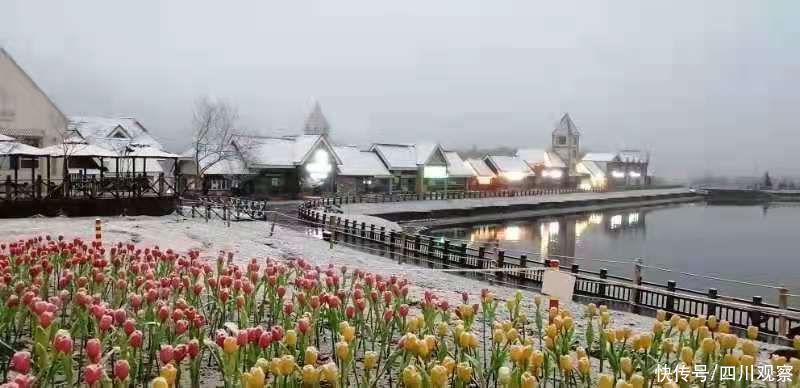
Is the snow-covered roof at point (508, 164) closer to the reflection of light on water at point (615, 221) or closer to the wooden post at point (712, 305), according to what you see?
the reflection of light on water at point (615, 221)

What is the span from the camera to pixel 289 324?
5277 millimetres

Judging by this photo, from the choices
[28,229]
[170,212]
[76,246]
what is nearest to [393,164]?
[170,212]

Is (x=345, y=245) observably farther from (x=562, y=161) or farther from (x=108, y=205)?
(x=562, y=161)

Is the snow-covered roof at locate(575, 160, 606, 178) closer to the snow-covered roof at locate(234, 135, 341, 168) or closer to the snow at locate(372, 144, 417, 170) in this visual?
the snow at locate(372, 144, 417, 170)

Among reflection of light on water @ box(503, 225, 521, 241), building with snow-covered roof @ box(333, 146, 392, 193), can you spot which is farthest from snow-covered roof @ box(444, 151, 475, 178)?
reflection of light on water @ box(503, 225, 521, 241)

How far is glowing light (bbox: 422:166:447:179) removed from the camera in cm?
6981

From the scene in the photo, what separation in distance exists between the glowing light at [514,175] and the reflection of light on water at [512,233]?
109ft

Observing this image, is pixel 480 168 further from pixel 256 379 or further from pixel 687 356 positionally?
pixel 256 379

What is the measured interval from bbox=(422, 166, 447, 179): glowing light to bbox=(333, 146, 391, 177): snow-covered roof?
6.47 metres

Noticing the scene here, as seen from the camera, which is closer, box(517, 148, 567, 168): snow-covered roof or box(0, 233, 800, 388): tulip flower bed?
box(0, 233, 800, 388): tulip flower bed

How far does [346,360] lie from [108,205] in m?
27.4

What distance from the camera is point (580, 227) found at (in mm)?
53938

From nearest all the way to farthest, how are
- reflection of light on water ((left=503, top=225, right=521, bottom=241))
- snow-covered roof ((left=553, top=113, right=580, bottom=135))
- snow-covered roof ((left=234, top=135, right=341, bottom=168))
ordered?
reflection of light on water ((left=503, top=225, right=521, bottom=241))
snow-covered roof ((left=234, top=135, right=341, bottom=168))
snow-covered roof ((left=553, top=113, right=580, bottom=135))

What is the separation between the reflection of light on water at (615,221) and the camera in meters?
56.7
